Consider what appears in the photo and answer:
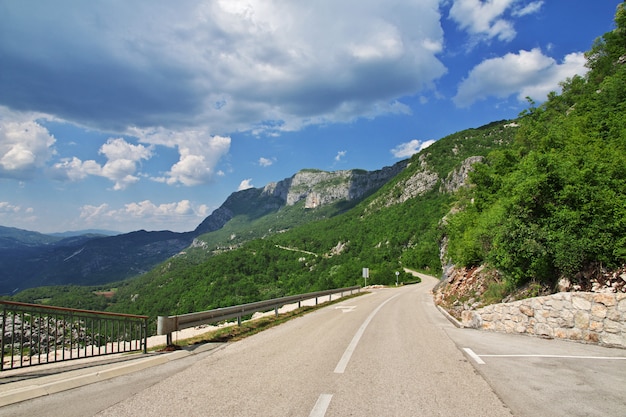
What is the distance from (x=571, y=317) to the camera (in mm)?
9109

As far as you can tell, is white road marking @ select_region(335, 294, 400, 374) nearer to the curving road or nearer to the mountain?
the curving road

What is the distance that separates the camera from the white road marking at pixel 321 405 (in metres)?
4.34

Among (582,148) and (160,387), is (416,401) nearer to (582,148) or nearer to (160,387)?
(160,387)

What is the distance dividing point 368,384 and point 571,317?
6.64 meters

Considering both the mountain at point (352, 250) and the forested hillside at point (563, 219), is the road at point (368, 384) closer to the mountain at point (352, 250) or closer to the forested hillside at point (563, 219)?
the forested hillside at point (563, 219)

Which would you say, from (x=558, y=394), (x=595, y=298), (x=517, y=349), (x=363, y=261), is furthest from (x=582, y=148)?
(x=363, y=261)

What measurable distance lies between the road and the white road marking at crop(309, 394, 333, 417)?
1 cm

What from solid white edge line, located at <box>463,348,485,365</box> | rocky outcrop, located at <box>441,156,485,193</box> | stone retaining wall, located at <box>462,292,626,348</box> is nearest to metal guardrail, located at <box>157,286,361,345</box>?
solid white edge line, located at <box>463,348,485,365</box>

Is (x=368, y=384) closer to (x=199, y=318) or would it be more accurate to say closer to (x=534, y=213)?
(x=199, y=318)

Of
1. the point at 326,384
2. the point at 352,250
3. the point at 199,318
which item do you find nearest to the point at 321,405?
the point at 326,384

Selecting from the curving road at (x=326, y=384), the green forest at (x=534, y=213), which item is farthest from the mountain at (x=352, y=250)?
the curving road at (x=326, y=384)

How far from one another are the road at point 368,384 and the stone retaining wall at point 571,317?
0.48m

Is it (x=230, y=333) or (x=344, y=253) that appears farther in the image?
(x=344, y=253)

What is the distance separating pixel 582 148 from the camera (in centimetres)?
1533
